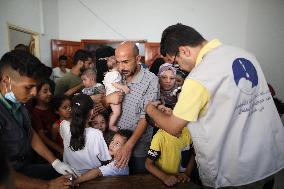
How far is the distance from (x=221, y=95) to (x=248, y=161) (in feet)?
1.52

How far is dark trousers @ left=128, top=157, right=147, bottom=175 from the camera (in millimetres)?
2333

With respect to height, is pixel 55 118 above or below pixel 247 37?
below

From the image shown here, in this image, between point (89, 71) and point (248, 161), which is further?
point (89, 71)

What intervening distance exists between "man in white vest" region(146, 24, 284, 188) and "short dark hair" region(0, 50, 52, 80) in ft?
2.94

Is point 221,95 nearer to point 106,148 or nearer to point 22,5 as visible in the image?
point 106,148

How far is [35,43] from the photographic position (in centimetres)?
651

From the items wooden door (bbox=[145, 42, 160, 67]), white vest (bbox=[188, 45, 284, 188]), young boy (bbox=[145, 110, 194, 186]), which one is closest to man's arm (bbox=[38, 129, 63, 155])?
young boy (bbox=[145, 110, 194, 186])

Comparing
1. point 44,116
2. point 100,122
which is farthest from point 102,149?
point 44,116

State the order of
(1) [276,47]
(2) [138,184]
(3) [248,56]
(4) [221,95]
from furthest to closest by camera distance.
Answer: (1) [276,47] < (2) [138,184] < (3) [248,56] < (4) [221,95]

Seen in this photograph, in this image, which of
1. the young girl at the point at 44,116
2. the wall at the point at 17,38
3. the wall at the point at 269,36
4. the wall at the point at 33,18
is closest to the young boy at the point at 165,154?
the young girl at the point at 44,116

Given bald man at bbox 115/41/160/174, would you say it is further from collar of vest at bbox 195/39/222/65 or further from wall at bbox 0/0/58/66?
wall at bbox 0/0/58/66

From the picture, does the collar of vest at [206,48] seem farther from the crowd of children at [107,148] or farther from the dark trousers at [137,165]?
the dark trousers at [137,165]

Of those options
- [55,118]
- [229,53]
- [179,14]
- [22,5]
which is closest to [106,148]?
[55,118]

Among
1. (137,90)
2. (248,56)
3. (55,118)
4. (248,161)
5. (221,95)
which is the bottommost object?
(55,118)
